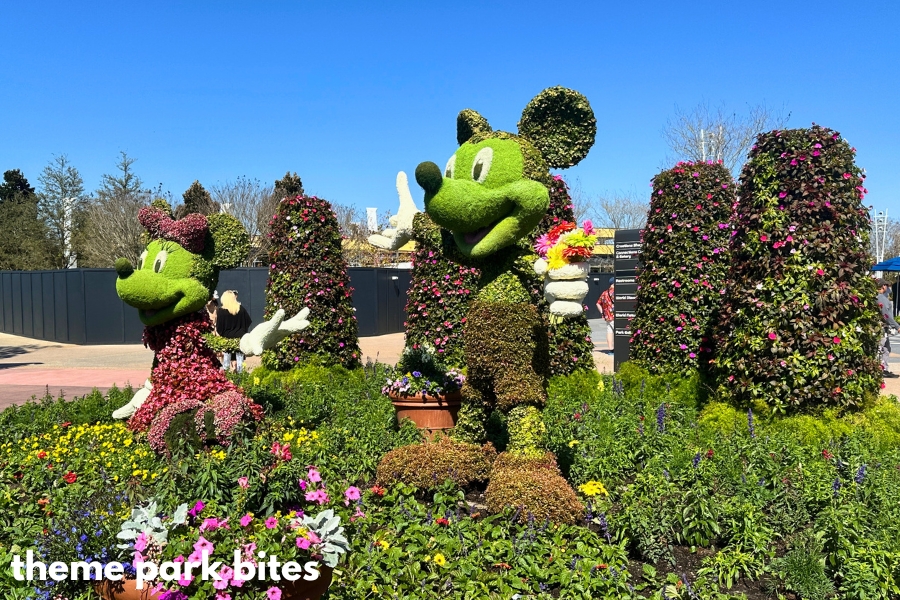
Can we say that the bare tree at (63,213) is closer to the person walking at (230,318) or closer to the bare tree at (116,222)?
the bare tree at (116,222)

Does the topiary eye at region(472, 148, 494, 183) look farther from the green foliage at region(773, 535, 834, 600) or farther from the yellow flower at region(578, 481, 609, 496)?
the green foliage at region(773, 535, 834, 600)

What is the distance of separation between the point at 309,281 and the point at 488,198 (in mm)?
4175

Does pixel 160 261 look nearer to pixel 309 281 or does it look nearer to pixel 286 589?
pixel 309 281

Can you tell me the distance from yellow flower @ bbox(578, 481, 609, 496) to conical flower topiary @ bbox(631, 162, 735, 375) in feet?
12.7

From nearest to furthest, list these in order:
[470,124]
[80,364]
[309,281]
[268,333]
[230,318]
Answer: [268,333] → [470,124] → [309,281] → [230,318] → [80,364]

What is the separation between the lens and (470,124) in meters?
5.00

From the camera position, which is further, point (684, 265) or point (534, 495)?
point (684, 265)

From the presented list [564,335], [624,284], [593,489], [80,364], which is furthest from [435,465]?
[80,364]

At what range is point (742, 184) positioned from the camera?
6.10 metres

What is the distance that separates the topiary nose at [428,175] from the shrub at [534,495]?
1836 millimetres

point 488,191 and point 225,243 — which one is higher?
point 488,191

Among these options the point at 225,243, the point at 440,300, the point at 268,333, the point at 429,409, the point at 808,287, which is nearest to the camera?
the point at 268,333

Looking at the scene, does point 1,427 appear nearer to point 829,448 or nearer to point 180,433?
point 180,433

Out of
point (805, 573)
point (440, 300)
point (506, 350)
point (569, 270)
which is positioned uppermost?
point (569, 270)
